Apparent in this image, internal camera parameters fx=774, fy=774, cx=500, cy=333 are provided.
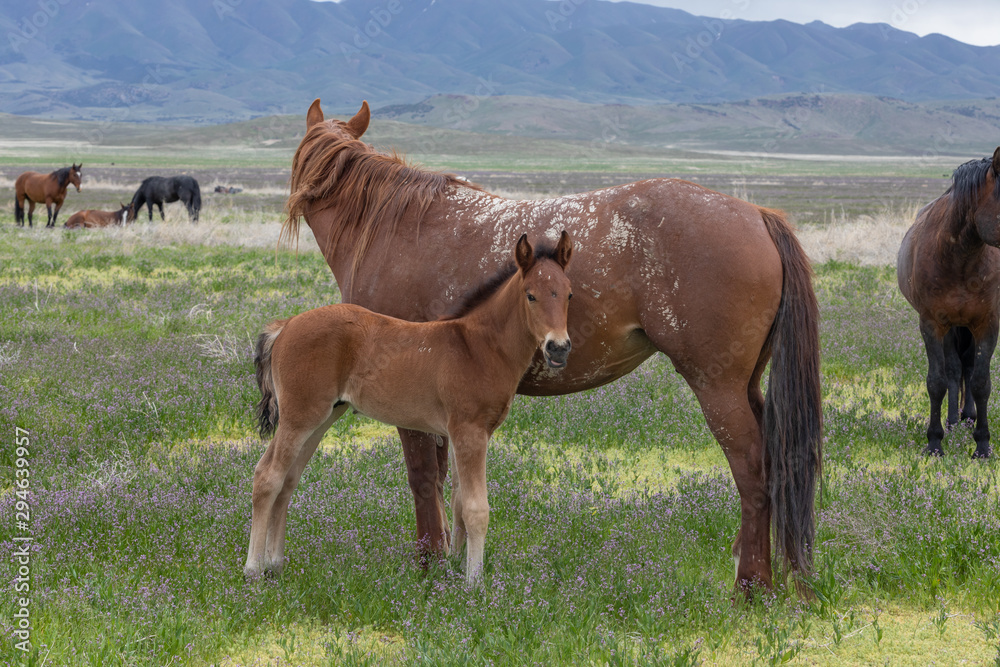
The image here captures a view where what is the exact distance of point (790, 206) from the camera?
3691cm

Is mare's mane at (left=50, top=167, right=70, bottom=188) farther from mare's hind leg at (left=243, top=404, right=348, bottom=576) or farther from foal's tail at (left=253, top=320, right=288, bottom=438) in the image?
mare's hind leg at (left=243, top=404, right=348, bottom=576)

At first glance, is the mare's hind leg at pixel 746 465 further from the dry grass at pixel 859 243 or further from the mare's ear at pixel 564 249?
the dry grass at pixel 859 243

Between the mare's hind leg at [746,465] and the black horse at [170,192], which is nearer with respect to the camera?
the mare's hind leg at [746,465]

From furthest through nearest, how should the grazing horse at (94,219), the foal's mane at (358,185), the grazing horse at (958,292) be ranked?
the grazing horse at (94,219) < the grazing horse at (958,292) < the foal's mane at (358,185)

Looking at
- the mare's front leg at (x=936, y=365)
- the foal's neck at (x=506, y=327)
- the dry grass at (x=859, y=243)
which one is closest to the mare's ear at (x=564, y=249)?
the foal's neck at (x=506, y=327)

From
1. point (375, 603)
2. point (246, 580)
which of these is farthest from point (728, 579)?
point (246, 580)

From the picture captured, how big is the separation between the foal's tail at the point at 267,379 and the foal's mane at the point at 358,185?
2.24 feet

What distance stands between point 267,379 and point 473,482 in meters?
1.53

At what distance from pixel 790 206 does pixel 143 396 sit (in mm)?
34946

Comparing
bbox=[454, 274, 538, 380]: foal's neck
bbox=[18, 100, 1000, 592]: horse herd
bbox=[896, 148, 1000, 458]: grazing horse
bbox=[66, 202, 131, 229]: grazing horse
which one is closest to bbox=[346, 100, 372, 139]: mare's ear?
bbox=[18, 100, 1000, 592]: horse herd

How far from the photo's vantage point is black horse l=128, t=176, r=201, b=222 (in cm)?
2600

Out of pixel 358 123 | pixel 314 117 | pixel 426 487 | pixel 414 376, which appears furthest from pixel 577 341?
pixel 314 117

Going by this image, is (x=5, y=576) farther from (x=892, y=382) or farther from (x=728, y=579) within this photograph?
(x=892, y=382)

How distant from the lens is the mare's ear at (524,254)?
3910 millimetres
